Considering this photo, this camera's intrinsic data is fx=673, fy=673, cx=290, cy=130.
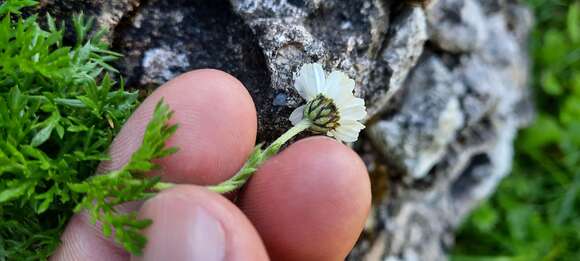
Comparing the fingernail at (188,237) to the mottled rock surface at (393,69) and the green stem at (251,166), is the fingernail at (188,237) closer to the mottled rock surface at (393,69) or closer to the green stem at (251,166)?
the green stem at (251,166)

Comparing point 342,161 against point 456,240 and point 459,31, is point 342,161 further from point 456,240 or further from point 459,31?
point 456,240

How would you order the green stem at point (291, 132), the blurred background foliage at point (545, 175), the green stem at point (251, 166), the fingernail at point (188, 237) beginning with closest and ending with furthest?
the fingernail at point (188, 237) < the green stem at point (251, 166) < the green stem at point (291, 132) < the blurred background foliage at point (545, 175)

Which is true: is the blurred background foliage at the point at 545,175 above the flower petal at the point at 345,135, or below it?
below

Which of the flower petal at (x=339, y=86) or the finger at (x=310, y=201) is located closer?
the finger at (x=310, y=201)

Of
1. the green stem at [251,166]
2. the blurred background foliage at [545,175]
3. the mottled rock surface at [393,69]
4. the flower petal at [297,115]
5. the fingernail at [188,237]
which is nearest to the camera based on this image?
the fingernail at [188,237]

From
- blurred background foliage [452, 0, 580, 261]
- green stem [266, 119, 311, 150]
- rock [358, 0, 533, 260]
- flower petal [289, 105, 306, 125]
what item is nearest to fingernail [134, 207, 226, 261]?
green stem [266, 119, 311, 150]

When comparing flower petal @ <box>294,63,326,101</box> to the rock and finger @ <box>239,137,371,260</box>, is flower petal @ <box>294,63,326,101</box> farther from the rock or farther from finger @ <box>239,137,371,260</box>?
the rock

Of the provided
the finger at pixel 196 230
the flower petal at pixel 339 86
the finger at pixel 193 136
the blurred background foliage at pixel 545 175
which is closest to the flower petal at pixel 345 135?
the flower petal at pixel 339 86
